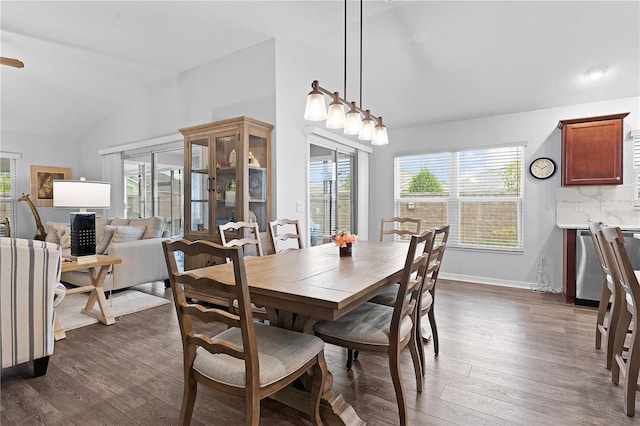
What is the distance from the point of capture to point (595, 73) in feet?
11.7

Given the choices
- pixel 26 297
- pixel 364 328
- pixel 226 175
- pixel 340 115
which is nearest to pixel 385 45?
pixel 340 115

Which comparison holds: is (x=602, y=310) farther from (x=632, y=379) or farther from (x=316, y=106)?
(x=316, y=106)

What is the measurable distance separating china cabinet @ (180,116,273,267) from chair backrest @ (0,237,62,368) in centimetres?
161

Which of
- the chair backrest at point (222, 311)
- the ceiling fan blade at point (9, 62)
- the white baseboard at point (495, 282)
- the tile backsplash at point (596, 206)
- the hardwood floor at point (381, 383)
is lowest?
the hardwood floor at point (381, 383)

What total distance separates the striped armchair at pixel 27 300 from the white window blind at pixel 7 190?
470 centimetres

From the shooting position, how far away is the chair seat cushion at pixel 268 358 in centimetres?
132

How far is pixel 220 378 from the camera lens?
1337mm

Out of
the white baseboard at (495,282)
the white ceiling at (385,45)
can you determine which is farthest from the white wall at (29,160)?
the white baseboard at (495,282)

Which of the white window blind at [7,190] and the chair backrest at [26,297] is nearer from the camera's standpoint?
the chair backrest at [26,297]

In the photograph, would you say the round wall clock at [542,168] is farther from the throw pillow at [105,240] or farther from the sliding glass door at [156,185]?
the throw pillow at [105,240]

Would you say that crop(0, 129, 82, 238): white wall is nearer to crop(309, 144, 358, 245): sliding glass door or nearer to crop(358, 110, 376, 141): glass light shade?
crop(309, 144, 358, 245): sliding glass door

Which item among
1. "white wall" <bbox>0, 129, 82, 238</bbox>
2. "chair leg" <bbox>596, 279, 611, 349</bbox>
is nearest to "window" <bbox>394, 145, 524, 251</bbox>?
"chair leg" <bbox>596, 279, 611, 349</bbox>

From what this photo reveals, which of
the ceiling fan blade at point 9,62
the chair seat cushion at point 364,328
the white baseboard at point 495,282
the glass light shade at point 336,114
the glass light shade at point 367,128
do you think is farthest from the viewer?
the white baseboard at point 495,282

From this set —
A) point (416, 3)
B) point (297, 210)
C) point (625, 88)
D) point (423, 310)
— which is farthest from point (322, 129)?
point (625, 88)
